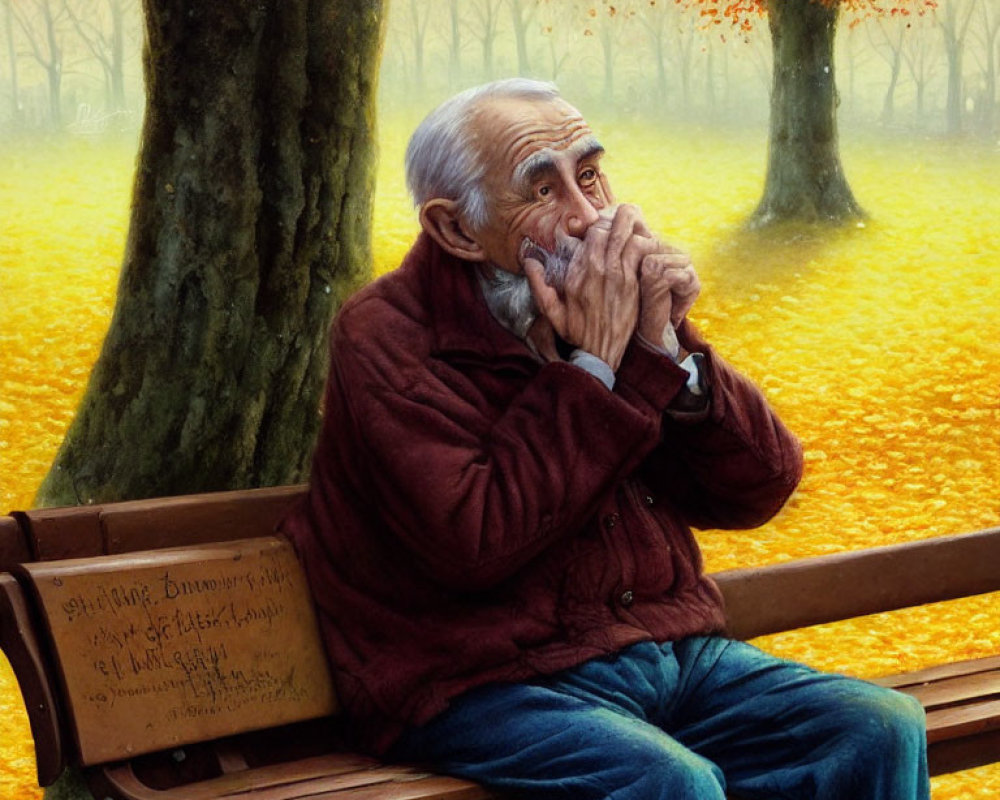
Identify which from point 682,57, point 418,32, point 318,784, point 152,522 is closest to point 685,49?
point 682,57

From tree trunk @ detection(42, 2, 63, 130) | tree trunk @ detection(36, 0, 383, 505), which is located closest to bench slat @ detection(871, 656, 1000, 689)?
tree trunk @ detection(36, 0, 383, 505)

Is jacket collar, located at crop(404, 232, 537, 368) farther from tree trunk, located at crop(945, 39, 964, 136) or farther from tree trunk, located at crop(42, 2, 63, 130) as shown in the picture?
tree trunk, located at crop(945, 39, 964, 136)

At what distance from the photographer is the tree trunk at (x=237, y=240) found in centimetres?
382

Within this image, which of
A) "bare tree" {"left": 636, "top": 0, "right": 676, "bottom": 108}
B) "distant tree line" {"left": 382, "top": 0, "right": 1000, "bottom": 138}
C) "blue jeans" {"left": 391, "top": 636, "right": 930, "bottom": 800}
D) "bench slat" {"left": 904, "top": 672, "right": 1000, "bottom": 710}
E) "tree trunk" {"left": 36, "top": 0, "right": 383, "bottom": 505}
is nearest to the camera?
"blue jeans" {"left": 391, "top": 636, "right": 930, "bottom": 800}

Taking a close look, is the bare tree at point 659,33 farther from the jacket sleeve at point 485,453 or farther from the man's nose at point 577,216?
the jacket sleeve at point 485,453

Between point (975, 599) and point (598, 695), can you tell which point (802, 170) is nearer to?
point (975, 599)

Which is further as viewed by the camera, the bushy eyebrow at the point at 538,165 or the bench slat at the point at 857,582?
the bench slat at the point at 857,582

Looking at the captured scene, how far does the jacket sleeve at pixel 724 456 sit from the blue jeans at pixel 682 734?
30 cm

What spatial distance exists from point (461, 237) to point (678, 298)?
1.32 ft

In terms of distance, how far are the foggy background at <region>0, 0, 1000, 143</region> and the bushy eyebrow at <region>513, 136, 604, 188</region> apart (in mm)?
2429

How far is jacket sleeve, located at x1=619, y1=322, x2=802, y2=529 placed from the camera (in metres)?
2.95

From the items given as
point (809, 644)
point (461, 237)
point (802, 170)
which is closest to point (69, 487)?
point (461, 237)

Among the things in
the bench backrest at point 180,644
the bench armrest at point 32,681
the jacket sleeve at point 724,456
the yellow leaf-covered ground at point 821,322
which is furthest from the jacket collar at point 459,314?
the yellow leaf-covered ground at point 821,322

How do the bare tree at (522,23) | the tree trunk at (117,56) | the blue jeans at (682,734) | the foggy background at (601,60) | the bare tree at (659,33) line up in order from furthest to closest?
the bare tree at (659,33), the bare tree at (522,23), the foggy background at (601,60), the tree trunk at (117,56), the blue jeans at (682,734)
